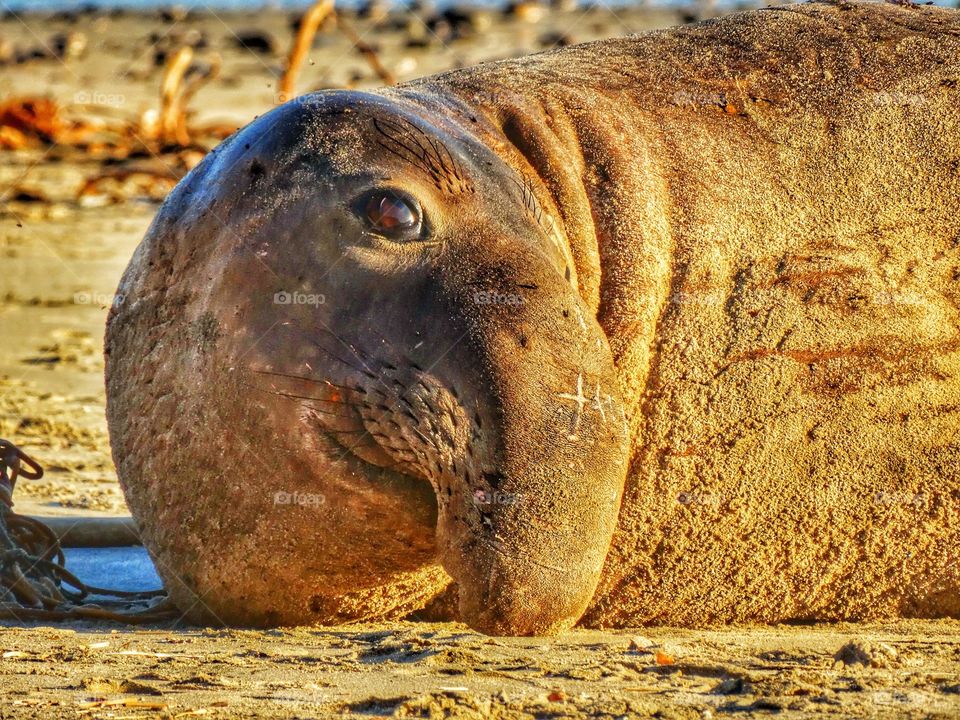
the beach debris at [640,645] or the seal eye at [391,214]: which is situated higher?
the seal eye at [391,214]

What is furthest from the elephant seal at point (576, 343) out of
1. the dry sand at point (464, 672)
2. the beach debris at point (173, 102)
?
the beach debris at point (173, 102)

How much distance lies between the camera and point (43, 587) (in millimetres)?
4129

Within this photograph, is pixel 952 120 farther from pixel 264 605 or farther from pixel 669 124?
pixel 264 605

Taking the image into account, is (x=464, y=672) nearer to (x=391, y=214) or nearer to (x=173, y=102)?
(x=391, y=214)

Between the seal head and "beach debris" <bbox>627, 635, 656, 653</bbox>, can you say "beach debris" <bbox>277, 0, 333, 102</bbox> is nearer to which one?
the seal head

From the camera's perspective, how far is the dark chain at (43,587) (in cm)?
393

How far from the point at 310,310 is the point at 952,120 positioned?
6.08 ft

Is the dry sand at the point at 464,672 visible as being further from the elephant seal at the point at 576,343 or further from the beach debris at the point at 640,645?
the elephant seal at the point at 576,343

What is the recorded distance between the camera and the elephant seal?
3.33 metres

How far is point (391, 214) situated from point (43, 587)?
58.5 inches

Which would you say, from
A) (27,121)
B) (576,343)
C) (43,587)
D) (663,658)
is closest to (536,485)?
(576,343)

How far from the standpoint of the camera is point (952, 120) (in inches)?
164

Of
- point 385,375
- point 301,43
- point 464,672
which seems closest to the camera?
point 464,672

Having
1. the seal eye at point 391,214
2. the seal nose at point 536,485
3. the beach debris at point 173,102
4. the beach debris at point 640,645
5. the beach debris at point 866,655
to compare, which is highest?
the beach debris at point 173,102
